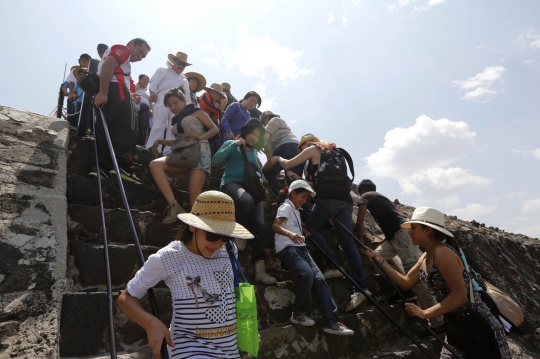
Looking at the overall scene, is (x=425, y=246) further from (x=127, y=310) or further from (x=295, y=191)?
(x=127, y=310)

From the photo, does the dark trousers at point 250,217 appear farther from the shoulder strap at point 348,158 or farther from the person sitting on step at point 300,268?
the shoulder strap at point 348,158

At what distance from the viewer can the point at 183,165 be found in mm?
4020

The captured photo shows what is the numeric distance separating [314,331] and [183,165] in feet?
7.05

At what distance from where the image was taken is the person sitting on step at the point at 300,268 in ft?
11.1

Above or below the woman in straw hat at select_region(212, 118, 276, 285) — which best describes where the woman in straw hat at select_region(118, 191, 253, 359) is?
below

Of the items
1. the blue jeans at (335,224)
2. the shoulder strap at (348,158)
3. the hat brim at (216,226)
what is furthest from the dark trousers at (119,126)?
the hat brim at (216,226)

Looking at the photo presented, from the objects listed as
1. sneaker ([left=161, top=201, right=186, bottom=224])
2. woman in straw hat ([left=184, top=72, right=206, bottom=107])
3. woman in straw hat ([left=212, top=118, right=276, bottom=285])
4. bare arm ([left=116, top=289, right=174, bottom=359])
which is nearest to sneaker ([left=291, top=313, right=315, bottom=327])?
woman in straw hat ([left=212, top=118, right=276, bottom=285])

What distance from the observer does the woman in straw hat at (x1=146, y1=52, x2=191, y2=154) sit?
6.43m

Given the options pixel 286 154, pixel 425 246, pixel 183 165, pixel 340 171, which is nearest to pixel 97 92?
pixel 183 165

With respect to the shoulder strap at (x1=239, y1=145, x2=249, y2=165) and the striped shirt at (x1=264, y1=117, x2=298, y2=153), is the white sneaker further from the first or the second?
the striped shirt at (x1=264, y1=117, x2=298, y2=153)

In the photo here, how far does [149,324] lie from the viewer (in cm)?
177

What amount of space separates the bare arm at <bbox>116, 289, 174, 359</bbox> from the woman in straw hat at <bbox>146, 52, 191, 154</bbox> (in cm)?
467

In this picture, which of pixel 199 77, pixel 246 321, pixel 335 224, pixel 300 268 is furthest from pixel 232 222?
pixel 199 77

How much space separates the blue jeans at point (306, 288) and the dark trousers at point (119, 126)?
2.20 m
